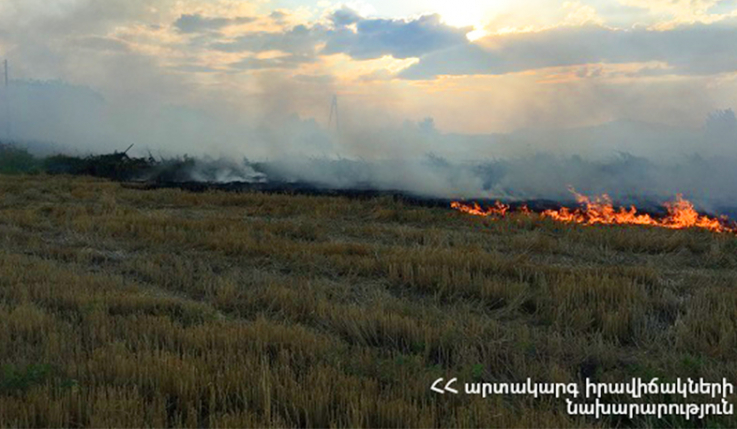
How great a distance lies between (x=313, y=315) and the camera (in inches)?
258

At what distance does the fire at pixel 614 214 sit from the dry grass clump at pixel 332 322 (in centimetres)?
388

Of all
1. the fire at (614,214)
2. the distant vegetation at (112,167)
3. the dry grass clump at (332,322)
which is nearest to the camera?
the dry grass clump at (332,322)

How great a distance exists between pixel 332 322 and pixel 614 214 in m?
15.7

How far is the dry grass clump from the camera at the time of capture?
12.7 feet

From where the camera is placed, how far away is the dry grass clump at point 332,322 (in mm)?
3857

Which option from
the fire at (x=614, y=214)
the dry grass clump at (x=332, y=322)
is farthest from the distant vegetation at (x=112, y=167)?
the dry grass clump at (x=332, y=322)

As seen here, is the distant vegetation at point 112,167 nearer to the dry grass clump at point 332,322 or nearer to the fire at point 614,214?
the fire at point 614,214

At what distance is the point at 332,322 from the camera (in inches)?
243

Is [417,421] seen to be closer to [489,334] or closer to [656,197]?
[489,334]

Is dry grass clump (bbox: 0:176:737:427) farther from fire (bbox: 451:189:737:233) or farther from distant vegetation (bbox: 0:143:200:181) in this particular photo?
distant vegetation (bbox: 0:143:200:181)

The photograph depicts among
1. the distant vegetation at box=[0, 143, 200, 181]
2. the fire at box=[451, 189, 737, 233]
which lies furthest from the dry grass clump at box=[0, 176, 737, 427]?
the distant vegetation at box=[0, 143, 200, 181]

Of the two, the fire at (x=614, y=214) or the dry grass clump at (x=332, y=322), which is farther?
the fire at (x=614, y=214)

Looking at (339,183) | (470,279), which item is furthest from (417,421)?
(339,183)

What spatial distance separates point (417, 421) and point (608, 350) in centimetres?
253
